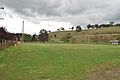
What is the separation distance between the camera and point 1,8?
44625mm

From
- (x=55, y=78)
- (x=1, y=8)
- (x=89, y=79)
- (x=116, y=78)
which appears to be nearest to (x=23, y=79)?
(x=55, y=78)

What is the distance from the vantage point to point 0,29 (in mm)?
64750

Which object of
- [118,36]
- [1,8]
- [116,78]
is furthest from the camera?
[118,36]

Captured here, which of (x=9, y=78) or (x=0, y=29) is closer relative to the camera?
(x=9, y=78)

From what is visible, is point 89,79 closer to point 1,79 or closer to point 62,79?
point 62,79

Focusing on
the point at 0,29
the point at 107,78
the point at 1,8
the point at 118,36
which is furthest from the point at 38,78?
the point at 118,36

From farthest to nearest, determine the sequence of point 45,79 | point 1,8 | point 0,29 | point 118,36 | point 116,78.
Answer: point 118,36, point 0,29, point 1,8, point 116,78, point 45,79

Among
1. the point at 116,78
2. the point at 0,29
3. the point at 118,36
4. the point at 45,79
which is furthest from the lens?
the point at 118,36

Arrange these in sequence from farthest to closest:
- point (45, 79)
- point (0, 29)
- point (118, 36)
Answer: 1. point (118, 36)
2. point (0, 29)
3. point (45, 79)

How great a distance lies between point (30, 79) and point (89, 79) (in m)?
2.89

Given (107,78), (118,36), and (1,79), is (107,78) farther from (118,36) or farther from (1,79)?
(118,36)

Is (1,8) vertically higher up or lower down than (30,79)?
higher up

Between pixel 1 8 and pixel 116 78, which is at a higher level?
pixel 1 8

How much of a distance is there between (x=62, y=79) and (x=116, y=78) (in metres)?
2.88
